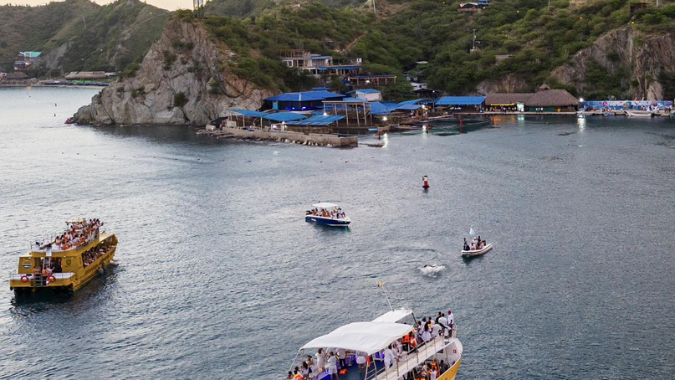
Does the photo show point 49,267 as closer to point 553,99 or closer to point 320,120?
point 320,120

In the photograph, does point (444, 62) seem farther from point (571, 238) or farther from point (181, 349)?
point (181, 349)

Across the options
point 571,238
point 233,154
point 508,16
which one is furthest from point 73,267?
point 508,16

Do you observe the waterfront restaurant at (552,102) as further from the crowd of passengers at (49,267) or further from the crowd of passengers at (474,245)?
A: the crowd of passengers at (49,267)

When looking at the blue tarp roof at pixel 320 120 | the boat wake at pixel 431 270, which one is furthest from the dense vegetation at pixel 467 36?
the boat wake at pixel 431 270

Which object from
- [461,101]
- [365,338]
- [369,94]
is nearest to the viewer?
[365,338]

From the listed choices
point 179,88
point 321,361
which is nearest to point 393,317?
point 321,361

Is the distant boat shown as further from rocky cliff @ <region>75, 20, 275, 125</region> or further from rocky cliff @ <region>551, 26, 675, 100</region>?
rocky cliff @ <region>75, 20, 275, 125</region>
